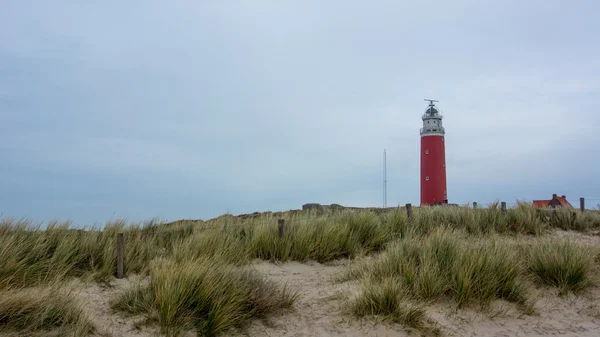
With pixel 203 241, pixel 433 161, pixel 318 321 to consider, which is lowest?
pixel 318 321

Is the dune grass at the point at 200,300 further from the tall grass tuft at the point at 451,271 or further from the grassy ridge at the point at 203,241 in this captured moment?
the tall grass tuft at the point at 451,271

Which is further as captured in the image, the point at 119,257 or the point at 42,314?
the point at 119,257

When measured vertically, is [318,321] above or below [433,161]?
below

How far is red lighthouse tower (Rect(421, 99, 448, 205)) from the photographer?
115 feet

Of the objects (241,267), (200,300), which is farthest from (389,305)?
(241,267)

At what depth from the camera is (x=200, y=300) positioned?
5742 millimetres

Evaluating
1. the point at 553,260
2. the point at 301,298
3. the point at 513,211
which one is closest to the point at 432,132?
the point at 513,211

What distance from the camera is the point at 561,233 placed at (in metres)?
14.5

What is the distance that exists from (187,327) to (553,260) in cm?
676

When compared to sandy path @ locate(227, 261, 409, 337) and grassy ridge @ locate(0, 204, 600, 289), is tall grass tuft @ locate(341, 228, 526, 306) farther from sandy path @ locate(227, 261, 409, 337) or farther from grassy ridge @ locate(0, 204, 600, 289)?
grassy ridge @ locate(0, 204, 600, 289)

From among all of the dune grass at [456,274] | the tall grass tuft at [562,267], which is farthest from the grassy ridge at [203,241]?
the tall grass tuft at [562,267]

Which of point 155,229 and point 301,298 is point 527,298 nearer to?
point 301,298

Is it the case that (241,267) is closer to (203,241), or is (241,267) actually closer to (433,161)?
(203,241)

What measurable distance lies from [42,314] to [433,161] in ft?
110
